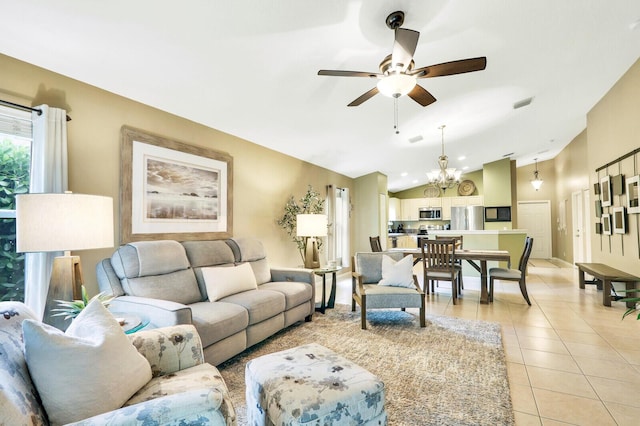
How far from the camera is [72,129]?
8.14 feet

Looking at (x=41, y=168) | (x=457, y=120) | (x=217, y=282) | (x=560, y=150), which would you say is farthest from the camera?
(x=560, y=150)

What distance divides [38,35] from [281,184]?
326cm

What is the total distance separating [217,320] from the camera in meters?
2.35

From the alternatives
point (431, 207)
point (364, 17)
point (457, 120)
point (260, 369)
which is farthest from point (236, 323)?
point (431, 207)

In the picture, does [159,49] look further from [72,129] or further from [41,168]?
[41,168]

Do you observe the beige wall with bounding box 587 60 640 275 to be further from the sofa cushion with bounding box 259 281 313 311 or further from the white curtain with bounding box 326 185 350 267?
the white curtain with bounding box 326 185 350 267

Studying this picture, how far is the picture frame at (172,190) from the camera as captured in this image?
287cm

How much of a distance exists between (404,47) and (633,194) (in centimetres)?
414

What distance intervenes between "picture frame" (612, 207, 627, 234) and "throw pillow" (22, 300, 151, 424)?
5.89 metres

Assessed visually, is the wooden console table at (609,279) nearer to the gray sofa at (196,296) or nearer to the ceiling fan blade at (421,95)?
the ceiling fan blade at (421,95)

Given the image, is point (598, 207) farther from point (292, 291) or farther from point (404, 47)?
point (292, 291)

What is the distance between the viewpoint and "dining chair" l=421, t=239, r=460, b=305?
14.5 feet

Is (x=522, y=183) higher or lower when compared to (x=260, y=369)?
higher

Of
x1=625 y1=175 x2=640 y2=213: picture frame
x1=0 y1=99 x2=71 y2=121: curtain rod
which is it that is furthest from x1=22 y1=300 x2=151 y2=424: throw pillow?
x1=625 y1=175 x2=640 y2=213: picture frame
